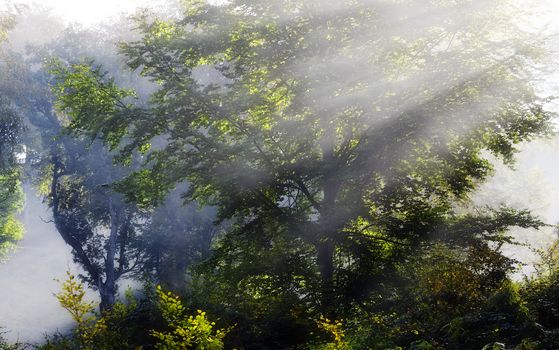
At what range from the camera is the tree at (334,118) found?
945cm

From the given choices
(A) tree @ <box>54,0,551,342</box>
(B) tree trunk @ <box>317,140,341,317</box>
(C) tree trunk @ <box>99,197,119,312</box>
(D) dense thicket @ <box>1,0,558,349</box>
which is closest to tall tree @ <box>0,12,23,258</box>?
(C) tree trunk @ <box>99,197,119,312</box>

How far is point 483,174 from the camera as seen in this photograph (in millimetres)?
11398

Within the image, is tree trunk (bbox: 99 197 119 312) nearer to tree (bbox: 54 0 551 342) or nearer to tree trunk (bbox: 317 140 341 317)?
tree (bbox: 54 0 551 342)

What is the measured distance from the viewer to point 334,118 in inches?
420

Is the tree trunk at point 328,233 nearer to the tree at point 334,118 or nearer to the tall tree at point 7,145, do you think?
the tree at point 334,118

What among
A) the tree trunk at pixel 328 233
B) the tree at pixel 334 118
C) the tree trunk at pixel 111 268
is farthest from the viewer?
the tree trunk at pixel 111 268

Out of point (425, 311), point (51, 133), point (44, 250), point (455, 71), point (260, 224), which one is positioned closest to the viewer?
point (425, 311)

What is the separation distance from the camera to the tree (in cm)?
945

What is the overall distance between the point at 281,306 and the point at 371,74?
534cm

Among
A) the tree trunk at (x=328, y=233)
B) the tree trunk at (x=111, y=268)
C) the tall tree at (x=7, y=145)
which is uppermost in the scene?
the tall tree at (x=7, y=145)

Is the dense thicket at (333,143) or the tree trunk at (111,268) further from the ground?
the tree trunk at (111,268)

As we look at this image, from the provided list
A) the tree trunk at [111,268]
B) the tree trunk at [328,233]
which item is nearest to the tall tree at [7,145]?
the tree trunk at [111,268]

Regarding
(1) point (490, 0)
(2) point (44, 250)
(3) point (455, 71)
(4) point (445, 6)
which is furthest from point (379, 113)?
(2) point (44, 250)

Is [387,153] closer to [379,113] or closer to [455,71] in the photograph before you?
[379,113]
